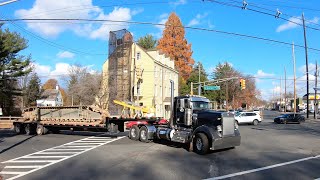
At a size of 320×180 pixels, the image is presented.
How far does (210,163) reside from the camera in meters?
14.0

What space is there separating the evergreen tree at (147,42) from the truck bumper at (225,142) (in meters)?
75.0

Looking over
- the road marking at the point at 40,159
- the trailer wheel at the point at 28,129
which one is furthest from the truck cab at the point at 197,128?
the trailer wheel at the point at 28,129

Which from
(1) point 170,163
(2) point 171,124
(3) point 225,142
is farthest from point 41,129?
(1) point 170,163

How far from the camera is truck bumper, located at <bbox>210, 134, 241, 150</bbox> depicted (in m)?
16.6

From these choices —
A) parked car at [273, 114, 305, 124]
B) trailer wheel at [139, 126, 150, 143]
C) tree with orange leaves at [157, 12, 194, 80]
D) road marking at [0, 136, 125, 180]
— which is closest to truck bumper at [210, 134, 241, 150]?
trailer wheel at [139, 126, 150, 143]

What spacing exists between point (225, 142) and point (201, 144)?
1163 millimetres

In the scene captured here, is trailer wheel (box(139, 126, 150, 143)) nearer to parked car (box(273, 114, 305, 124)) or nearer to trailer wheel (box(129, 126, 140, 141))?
trailer wheel (box(129, 126, 140, 141))

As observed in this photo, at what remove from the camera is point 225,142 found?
675 inches

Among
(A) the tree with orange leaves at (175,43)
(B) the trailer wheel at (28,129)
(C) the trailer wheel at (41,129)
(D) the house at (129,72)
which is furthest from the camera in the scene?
(A) the tree with orange leaves at (175,43)

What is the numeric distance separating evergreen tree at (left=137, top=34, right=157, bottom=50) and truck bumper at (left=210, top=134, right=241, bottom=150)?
7498cm

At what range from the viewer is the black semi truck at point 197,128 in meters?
16.9

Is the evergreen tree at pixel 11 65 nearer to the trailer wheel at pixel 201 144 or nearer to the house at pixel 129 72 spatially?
the house at pixel 129 72

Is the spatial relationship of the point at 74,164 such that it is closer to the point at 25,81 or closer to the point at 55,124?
the point at 55,124

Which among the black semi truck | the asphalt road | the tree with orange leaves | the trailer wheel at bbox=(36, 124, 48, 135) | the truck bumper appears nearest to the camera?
the asphalt road
